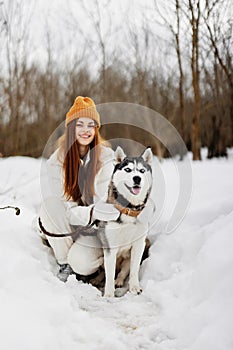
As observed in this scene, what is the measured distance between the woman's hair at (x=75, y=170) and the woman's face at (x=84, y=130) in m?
0.04

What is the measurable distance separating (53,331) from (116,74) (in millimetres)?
9770

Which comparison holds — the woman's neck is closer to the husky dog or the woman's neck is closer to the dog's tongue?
the husky dog

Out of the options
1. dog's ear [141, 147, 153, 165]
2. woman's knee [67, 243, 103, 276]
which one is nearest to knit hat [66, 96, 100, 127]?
dog's ear [141, 147, 153, 165]

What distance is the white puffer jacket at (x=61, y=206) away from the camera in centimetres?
258

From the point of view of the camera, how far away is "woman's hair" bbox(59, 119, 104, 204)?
2.66 m

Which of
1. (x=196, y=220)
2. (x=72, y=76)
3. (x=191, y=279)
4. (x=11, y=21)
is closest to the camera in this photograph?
(x=191, y=279)

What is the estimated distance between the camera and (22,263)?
226 cm

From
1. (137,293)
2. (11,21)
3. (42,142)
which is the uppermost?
(11,21)

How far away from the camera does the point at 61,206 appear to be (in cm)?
262

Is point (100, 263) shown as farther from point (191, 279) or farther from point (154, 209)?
point (191, 279)

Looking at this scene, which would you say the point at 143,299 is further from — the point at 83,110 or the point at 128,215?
the point at 83,110

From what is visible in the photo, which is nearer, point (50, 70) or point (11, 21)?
point (11, 21)

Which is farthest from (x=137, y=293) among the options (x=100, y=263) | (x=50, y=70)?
(x=50, y=70)

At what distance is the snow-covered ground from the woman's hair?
1.77ft
